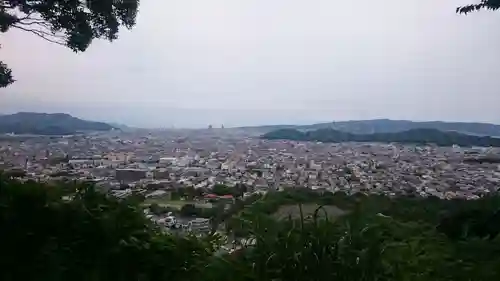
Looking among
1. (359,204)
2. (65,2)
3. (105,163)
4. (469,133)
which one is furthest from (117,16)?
(469,133)

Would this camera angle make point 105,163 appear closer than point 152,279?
No

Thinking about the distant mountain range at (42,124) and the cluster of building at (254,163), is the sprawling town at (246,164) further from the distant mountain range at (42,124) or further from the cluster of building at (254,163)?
the distant mountain range at (42,124)

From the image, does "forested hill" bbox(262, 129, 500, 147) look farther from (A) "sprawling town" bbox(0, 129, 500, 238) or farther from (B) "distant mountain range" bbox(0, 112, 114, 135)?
(B) "distant mountain range" bbox(0, 112, 114, 135)

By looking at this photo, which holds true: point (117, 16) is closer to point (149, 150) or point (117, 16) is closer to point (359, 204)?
point (149, 150)

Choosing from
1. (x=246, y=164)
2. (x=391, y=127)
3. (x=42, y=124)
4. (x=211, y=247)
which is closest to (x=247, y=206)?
(x=211, y=247)

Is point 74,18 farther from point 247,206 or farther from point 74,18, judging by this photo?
point 247,206
